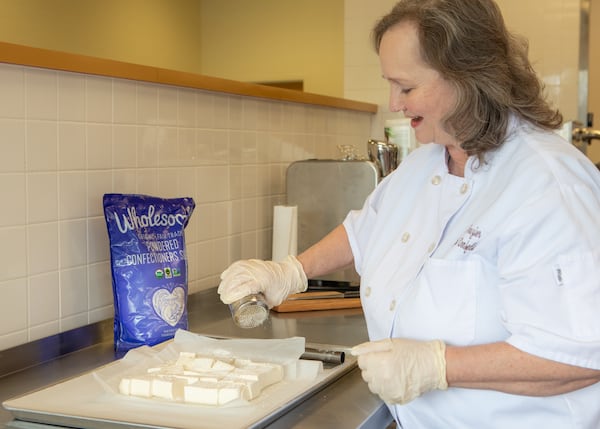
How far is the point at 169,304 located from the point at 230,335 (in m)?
0.17

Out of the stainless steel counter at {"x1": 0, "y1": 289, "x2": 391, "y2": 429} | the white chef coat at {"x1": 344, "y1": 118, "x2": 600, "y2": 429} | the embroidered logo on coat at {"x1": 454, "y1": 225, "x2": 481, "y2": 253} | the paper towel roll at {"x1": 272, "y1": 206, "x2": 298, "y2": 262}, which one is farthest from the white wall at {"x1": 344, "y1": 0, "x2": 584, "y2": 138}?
the embroidered logo on coat at {"x1": 454, "y1": 225, "x2": 481, "y2": 253}

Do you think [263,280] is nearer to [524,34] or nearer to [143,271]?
[143,271]

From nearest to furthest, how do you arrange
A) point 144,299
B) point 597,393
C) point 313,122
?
point 597,393, point 144,299, point 313,122

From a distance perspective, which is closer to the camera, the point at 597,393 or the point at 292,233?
the point at 597,393

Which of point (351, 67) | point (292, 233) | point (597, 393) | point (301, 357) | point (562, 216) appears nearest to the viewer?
point (562, 216)

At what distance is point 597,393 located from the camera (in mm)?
1131

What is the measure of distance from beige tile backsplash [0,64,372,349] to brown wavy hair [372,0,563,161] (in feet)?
2.12

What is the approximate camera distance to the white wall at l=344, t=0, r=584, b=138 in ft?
10.1

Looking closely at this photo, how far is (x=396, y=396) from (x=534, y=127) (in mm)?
459

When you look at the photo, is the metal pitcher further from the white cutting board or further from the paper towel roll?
the white cutting board

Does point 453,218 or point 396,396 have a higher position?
point 453,218

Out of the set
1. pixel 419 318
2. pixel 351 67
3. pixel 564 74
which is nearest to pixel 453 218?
pixel 419 318

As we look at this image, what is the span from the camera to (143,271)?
1.46 m

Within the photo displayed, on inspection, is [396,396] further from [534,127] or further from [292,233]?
[292,233]
